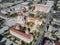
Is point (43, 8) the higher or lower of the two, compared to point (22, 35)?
higher

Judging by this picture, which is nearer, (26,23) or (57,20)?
(26,23)

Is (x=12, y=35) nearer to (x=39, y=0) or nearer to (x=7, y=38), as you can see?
(x=7, y=38)

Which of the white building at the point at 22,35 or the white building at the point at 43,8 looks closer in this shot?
→ the white building at the point at 22,35

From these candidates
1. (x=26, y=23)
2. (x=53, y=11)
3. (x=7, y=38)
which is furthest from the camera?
(x=53, y=11)

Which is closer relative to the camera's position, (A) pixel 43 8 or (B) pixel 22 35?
(B) pixel 22 35

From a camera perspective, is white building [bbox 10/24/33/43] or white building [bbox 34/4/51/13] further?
white building [bbox 34/4/51/13]

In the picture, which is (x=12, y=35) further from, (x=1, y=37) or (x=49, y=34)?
(x=49, y=34)

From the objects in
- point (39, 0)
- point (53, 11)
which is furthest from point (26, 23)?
point (39, 0)

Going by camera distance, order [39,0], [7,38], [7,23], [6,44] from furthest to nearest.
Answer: [39,0], [7,23], [7,38], [6,44]

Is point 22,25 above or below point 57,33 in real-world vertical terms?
above
